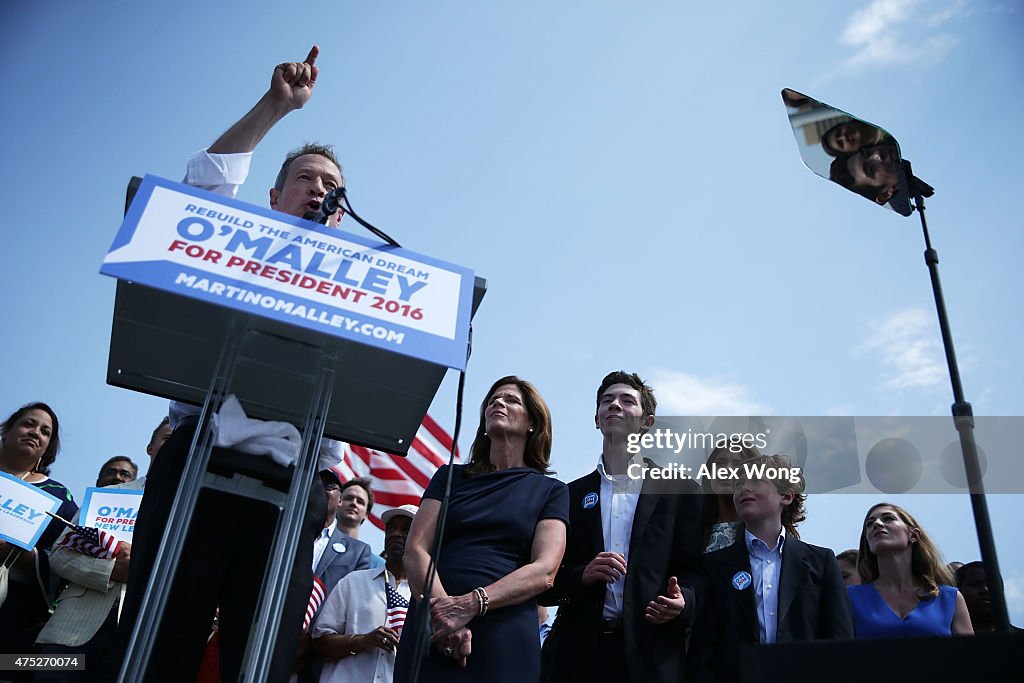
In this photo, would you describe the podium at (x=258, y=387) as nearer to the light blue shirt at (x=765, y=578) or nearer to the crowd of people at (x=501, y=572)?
the crowd of people at (x=501, y=572)

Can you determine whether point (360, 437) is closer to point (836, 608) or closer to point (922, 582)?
point (836, 608)

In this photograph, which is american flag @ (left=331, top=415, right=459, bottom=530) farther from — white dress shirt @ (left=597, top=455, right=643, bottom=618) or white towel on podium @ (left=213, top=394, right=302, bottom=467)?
white towel on podium @ (left=213, top=394, right=302, bottom=467)

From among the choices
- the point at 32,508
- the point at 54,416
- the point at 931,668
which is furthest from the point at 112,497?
the point at 931,668

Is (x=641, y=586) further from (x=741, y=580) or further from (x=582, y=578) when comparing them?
(x=741, y=580)

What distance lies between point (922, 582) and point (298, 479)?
3.00 m

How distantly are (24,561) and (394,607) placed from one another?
184 centimetres

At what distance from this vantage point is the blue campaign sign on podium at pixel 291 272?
6.08ft

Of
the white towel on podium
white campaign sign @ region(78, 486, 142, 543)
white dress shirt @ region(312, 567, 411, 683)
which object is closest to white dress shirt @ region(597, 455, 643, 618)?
white dress shirt @ region(312, 567, 411, 683)

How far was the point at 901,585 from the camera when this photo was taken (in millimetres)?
3666

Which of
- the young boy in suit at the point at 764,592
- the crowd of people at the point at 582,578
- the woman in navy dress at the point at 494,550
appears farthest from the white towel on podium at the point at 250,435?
the young boy in suit at the point at 764,592

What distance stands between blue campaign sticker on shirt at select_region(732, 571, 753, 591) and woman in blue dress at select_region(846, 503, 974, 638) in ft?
1.97

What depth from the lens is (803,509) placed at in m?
3.78

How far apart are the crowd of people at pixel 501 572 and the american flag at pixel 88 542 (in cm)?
3

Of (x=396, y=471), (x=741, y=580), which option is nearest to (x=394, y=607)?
(x=741, y=580)
